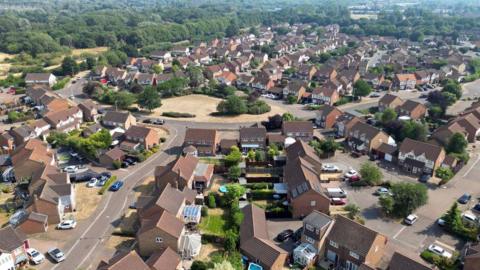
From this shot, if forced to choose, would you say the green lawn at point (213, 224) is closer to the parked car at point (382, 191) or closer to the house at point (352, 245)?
the house at point (352, 245)

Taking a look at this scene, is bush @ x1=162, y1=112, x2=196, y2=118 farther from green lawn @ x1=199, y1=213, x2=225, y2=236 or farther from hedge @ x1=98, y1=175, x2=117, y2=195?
green lawn @ x1=199, y1=213, x2=225, y2=236

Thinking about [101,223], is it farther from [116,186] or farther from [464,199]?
[464,199]

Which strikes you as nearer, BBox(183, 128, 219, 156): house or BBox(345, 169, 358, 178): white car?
BBox(345, 169, 358, 178): white car

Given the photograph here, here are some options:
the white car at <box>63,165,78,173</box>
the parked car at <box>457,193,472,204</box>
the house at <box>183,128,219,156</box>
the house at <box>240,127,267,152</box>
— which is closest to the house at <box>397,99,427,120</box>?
the parked car at <box>457,193,472,204</box>

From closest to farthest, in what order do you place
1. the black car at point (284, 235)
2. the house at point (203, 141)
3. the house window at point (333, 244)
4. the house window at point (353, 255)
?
the house window at point (353, 255), the house window at point (333, 244), the black car at point (284, 235), the house at point (203, 141)

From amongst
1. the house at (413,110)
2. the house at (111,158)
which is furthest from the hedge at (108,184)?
the house at (413,110)
